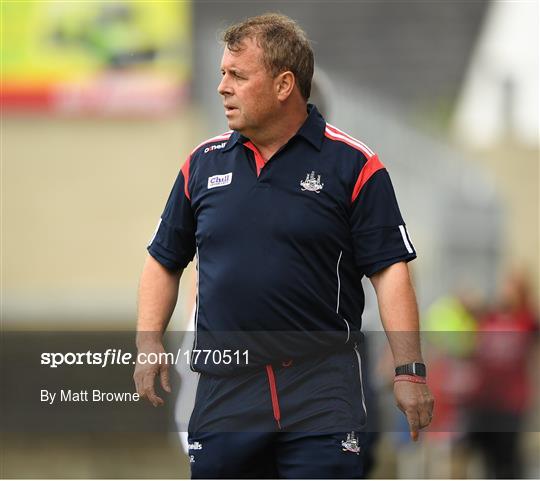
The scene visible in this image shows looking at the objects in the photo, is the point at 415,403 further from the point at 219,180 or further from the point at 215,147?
the point at 215,147

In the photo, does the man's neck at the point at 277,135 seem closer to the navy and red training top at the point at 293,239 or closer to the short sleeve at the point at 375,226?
the navy and red training top at the point at 293,239

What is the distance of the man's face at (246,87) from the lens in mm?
4328

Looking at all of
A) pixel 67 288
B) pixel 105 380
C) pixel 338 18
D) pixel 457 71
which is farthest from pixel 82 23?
pixel 105 380

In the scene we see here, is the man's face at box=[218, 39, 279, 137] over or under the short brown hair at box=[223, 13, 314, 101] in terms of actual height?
under

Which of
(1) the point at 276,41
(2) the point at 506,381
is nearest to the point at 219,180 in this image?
(1) the point at 276,41

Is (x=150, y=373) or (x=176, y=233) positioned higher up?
(x=176, y=233)

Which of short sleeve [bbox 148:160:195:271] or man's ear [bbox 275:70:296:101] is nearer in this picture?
man's ear [bbox 275:70:296:101]

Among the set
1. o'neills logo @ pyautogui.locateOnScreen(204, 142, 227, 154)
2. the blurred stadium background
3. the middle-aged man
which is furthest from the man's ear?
the blurred stadium background

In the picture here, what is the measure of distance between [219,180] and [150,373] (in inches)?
27.0

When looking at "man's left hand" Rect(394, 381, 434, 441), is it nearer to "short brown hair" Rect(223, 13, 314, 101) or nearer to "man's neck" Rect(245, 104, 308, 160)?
"man's neck" Rect(245, 104, 308, 160)

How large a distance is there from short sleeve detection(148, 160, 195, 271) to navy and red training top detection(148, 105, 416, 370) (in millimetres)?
88

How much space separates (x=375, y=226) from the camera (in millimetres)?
4324

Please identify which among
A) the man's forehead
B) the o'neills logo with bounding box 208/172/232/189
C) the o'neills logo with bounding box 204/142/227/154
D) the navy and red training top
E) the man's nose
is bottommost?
the navy and red training top

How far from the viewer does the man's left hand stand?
4258 millimetres
